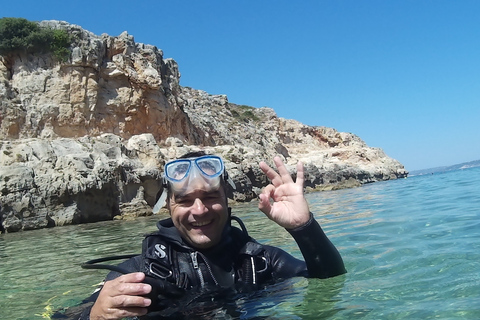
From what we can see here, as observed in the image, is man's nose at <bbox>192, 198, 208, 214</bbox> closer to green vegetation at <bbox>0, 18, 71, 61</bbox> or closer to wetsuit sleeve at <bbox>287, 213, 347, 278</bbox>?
wetsuit sleeve at <bbox>287, 213, 347, 278</bbox>

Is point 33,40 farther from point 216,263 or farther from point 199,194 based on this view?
point 216,263

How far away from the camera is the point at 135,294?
1.73 meters

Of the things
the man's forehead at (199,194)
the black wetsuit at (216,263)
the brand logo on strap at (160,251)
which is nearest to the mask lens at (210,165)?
the man's forehead at (199,194)

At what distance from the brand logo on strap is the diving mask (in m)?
0.34

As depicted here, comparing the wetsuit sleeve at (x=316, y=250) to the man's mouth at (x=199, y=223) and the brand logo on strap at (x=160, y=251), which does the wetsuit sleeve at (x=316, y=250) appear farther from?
the brand logo on strap at (x=160, y=251)

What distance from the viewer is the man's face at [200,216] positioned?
2520 mm

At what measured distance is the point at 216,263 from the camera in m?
2.66

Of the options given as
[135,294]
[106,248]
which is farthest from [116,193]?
[135,294]

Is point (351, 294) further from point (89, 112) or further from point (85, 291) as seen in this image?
point (89, 112)

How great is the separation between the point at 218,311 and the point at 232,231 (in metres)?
0.59

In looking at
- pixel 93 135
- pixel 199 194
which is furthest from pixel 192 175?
pixel 93 135

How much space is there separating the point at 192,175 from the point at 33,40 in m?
19.8

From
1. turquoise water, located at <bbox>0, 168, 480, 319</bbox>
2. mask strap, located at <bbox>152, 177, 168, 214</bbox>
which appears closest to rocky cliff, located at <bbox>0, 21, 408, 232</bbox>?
turquoise water, located at <bbox>0, 168, 480, 319</bbox>

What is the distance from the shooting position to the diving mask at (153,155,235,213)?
8.53 feet
